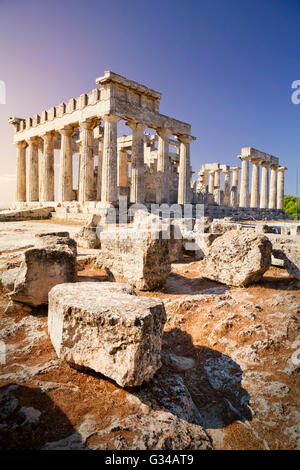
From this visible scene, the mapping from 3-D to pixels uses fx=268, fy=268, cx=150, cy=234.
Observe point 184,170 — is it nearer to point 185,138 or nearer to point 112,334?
point 185,138

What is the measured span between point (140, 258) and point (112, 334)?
2155mm

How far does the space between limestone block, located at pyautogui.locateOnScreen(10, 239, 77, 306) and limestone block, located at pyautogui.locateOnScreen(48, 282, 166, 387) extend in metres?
1.15

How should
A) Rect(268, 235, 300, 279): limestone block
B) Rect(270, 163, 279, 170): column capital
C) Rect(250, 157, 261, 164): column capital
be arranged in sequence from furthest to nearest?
Rect(270, 163, 279, 170): column capital, Rect(250, 157, 261, 164): column capital, Rect(268, 235, 300, 279): limestone block

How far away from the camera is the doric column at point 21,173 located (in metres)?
25.5

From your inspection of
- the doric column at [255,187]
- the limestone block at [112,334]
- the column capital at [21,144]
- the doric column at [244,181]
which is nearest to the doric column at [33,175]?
the column capital at [21,144]

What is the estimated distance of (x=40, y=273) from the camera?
3604 mm

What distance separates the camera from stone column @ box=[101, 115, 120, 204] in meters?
16.4

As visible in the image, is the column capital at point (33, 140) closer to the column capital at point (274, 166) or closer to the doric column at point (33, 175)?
the doric column at point (33, 175)

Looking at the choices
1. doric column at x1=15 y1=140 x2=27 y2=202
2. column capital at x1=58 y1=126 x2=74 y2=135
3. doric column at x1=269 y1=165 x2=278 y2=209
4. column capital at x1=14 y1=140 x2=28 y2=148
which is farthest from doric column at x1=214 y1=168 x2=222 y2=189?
doric column at x1=15 y1=140 x2=27 y2=202

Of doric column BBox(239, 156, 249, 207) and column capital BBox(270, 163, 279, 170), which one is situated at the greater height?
column capital BBox(270, 163, 279, 170)

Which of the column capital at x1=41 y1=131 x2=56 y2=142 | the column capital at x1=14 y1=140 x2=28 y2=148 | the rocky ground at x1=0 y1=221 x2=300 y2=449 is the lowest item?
the rocky ground at x1=0 y1=221 x2=300 y2=449

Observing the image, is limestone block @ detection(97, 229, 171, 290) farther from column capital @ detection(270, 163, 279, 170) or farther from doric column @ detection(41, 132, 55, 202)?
column capital @ detection(270, 163, 279, 170)

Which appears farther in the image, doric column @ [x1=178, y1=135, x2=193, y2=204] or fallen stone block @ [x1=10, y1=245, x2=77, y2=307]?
doric column @ [x1=178, y1=135, x2=193, y2=204]
